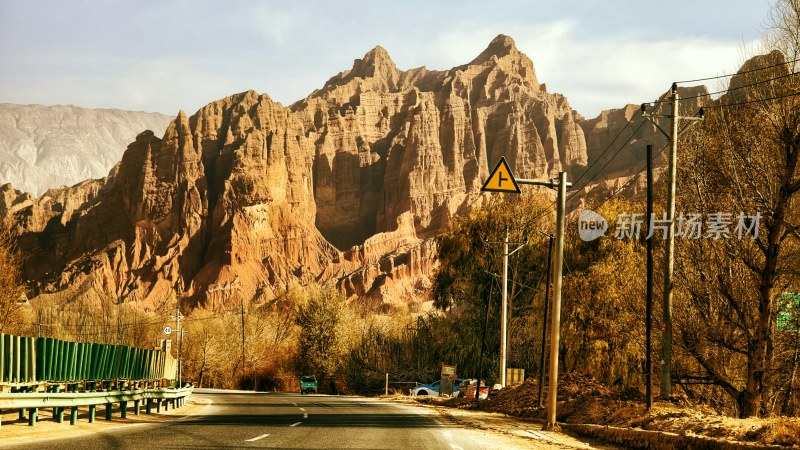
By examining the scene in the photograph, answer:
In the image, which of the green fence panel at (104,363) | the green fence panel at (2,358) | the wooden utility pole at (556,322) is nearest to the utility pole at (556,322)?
the wooden utility pole at (556,322)

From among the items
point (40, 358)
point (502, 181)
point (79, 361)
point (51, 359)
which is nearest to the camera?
point (40, 358)

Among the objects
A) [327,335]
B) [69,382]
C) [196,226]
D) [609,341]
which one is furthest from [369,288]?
[69,382]

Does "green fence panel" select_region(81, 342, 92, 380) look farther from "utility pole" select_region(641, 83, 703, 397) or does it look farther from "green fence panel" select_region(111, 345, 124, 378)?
"utility pole" select_region(641, 83, 703, 397)

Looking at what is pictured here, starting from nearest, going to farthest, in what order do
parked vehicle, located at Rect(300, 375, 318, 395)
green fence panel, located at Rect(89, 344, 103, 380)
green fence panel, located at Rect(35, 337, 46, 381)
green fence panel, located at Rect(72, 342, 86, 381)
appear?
green fence panel, located at Rect(35, 337, 46, 381) < green fence panel, located at Rect(72, 342, 86, 381) < green fence panel, located at Rect(89, 344, 103, 380) < parked vehicle, located at Rect(300, 375, 318, 395)

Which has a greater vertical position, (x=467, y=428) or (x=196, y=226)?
(x=196, y=226)

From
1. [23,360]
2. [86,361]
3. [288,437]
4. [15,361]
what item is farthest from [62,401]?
[86,361]

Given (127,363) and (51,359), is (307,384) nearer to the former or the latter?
(127,363)

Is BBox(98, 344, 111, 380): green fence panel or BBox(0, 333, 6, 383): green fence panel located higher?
BBox(0, 333, 6, 383): green fence panel

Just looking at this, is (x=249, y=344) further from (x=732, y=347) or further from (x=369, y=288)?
(x=732, y=347)

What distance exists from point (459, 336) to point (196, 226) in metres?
129

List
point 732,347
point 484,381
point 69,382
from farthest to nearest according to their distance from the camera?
point 484,381 < point 732,347 < point 69,382

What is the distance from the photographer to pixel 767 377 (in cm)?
2905

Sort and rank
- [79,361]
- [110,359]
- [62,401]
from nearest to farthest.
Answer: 1. [62,401]
2. [79,361]
3. [110,359]

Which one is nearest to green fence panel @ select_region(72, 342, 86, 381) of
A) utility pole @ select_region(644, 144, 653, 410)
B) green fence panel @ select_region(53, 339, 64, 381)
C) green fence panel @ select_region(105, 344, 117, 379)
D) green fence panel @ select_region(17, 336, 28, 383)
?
green fence panel @ select_region(53, 339, 64, 381)
